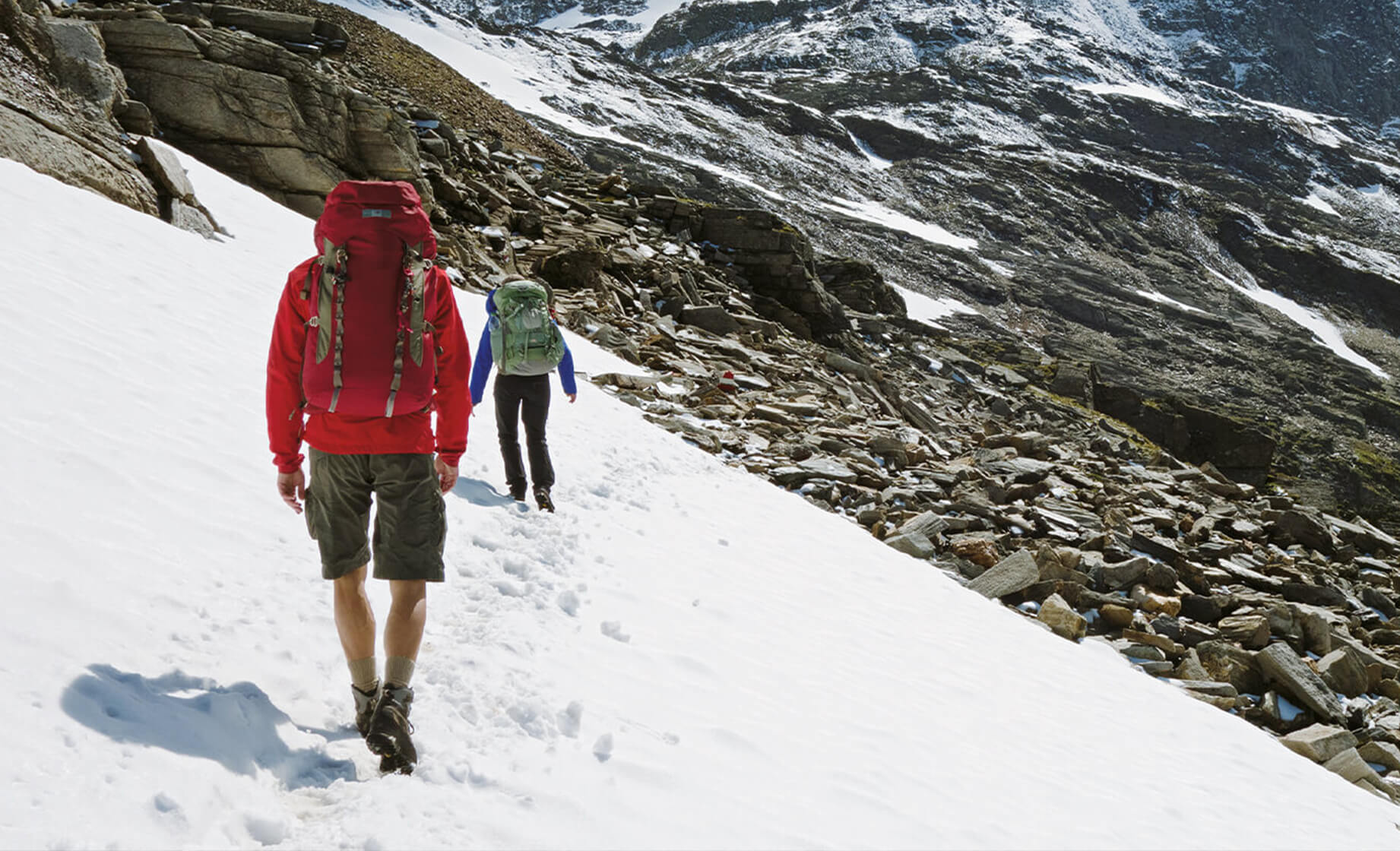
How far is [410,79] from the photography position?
41781 mm

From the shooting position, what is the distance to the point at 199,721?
322 centimetres

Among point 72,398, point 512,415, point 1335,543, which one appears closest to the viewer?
point 72,398

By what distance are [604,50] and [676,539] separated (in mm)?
135490

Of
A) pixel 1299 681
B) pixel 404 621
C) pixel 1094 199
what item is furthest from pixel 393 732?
pixel 1094 199

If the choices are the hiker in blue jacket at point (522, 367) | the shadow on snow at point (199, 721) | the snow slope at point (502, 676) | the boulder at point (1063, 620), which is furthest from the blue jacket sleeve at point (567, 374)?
the boulder at point (1063, 620)

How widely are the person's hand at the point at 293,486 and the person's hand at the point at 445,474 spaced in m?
0.53

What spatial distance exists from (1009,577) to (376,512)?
28.8ft

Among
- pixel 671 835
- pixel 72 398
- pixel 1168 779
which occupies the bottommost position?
pixel 1168 779

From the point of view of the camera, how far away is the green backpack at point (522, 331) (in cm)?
773

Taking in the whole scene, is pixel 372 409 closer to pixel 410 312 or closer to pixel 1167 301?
pixel 410 312

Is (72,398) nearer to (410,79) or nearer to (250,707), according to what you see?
(250,707)

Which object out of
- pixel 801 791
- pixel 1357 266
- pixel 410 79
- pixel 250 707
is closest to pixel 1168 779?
pixel 801 791

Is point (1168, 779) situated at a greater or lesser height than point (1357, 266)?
greater

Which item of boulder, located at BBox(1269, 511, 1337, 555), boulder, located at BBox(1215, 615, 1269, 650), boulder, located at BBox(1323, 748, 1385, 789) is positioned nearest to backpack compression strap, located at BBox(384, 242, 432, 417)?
boulder, located at BBox(1323, 748, 1385, 789)
